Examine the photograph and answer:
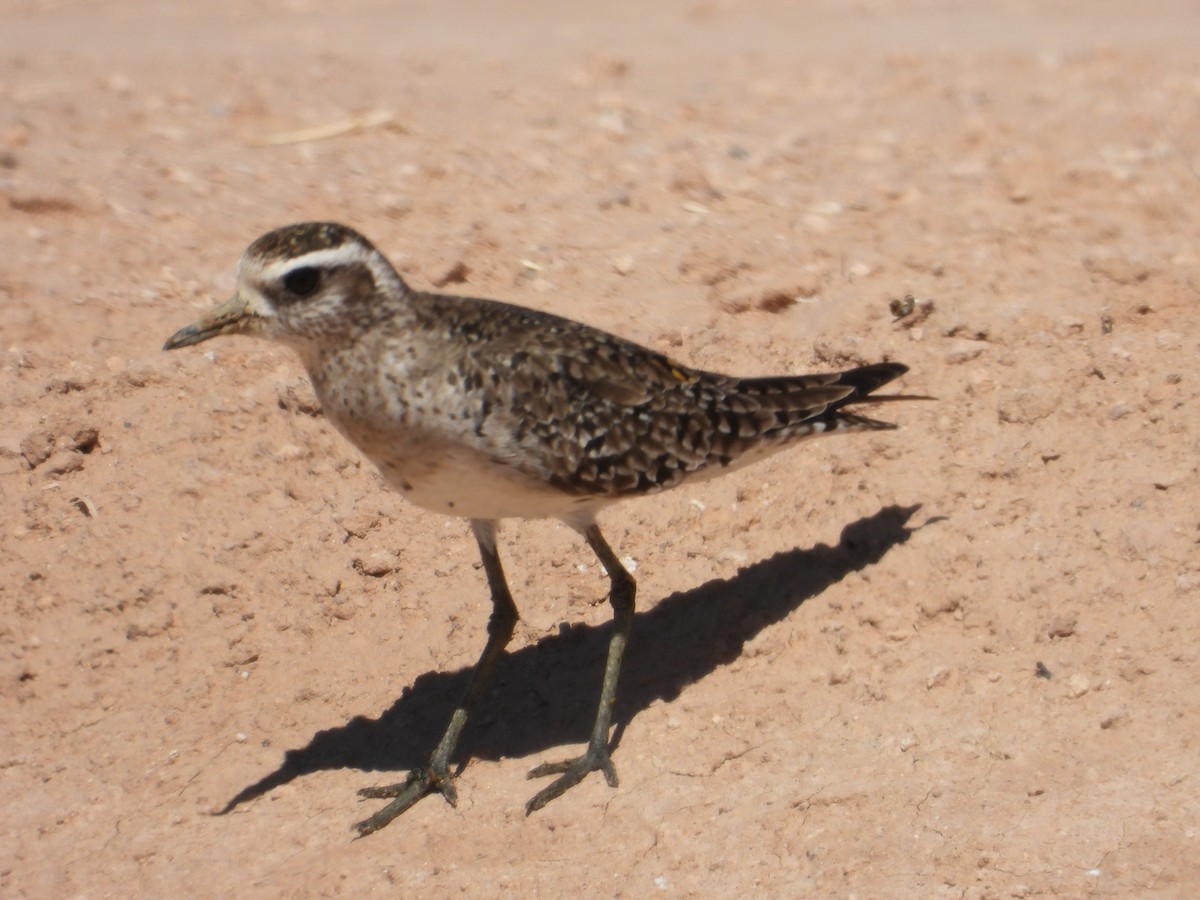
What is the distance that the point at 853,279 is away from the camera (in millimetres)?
9047

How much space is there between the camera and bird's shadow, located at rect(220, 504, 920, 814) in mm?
7184

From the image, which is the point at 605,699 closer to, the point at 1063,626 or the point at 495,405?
the point at 495,405

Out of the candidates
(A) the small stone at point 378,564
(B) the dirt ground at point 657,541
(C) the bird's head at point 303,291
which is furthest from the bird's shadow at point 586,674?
(C) the bird's head at point 303,291

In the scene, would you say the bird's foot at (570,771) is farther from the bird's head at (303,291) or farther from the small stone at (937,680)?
the bird's head at (303,291)

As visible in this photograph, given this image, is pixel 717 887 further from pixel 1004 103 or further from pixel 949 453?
pixel 1004 103

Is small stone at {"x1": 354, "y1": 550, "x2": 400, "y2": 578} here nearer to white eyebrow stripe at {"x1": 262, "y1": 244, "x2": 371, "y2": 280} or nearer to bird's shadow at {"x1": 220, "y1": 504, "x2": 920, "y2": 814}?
bird's shadow at {"x1": 220, "y1": 504, "x2": 920, "y2": 814}

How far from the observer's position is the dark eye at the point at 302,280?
6094mm

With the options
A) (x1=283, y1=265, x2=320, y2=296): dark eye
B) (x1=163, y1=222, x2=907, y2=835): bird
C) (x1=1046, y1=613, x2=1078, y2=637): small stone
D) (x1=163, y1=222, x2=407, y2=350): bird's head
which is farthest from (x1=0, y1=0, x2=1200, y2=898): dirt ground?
(x1=283, y1=265, x2=320, y2=296): dark eye

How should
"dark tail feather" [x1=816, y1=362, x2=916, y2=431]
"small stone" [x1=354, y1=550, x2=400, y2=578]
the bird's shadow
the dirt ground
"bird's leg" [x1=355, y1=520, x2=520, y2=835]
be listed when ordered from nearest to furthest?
1. the dirt ground
2. "bird's leg" [x1=355, y1=520, x2=520, y2=835]
3. "dark tail feather" [x1=816, y1=362, x2=916, y2=431]
4. the bird's shadow
5. "small stone" [x1=354, y1=550, x2=400, y2=578]

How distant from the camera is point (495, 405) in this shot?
6.23 metres

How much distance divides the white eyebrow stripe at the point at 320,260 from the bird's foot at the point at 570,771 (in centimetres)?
233

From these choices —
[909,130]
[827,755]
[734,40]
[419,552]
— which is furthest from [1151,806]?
[734,40]

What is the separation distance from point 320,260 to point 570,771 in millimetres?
2408

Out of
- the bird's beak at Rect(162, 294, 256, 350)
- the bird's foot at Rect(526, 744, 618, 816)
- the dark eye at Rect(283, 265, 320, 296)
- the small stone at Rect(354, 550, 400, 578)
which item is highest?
the dark eye at Rect(283, 265, 320, 296)
